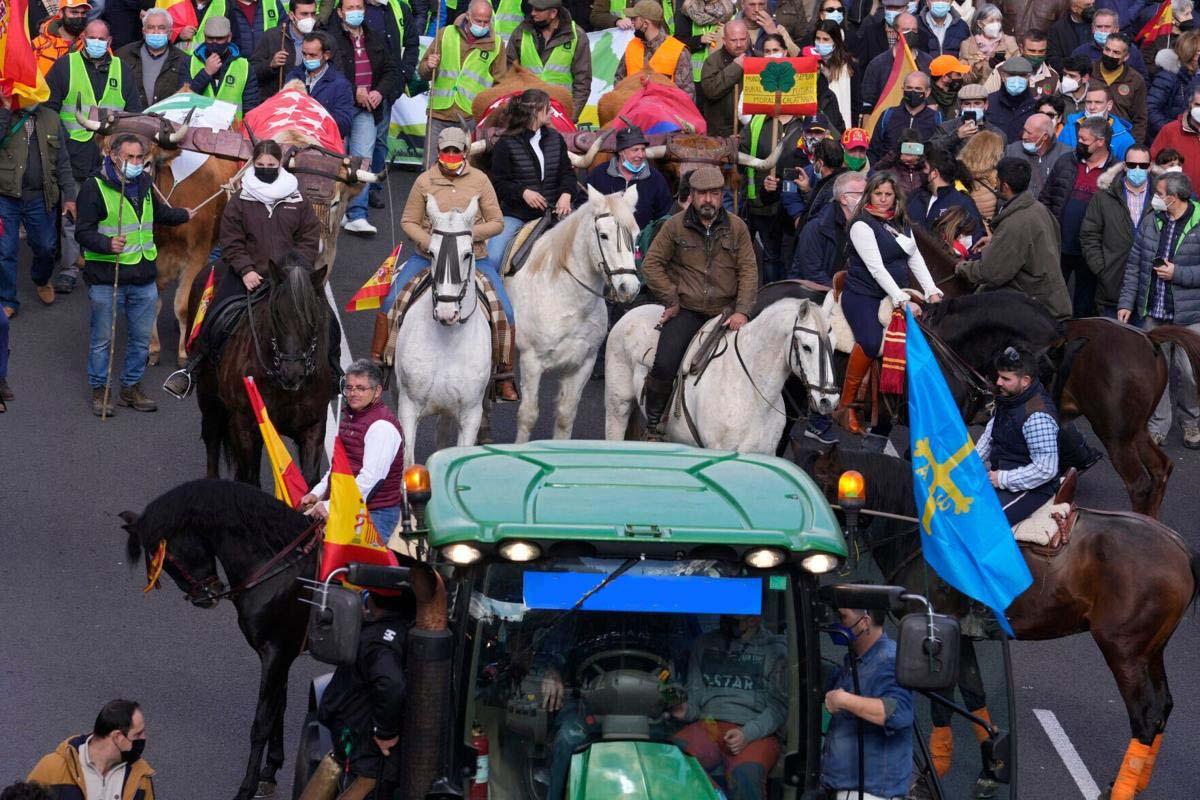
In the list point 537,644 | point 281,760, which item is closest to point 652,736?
point 537,644

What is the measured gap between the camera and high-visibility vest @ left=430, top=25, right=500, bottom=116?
2094 centimetres

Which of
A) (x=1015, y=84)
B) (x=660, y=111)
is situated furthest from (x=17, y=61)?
(x=1015, y=84)

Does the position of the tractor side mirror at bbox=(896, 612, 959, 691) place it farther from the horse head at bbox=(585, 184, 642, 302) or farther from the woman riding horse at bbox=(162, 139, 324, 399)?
the woman riding horse at bbox=(162, 139, 324, 399)

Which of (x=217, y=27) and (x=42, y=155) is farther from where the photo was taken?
(x=217, y=27)

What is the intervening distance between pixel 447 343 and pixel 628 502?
7255 millimetres

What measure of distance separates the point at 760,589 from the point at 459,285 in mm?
7131

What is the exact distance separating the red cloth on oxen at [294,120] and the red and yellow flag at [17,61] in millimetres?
1982

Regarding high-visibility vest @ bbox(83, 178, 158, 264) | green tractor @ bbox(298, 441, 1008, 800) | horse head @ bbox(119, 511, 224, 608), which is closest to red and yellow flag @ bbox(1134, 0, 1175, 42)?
high-visibility vest @ bbox(83, 178, 158, 264)

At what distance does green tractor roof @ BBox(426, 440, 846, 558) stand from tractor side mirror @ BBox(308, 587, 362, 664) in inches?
18.7

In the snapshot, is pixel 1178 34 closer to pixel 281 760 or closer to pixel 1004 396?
pixel 1004 396

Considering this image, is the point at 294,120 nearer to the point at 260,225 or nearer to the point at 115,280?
the point at 115,280

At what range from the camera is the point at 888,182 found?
1516 centimetres

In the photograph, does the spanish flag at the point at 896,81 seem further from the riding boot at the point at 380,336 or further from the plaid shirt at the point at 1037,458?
the plaid shirt at the point at 1037,458

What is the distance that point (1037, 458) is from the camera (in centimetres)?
1182
